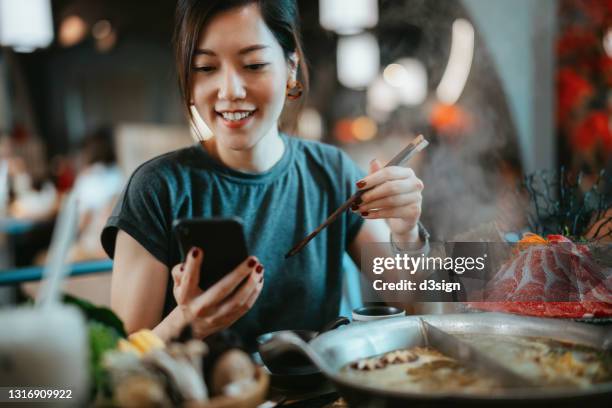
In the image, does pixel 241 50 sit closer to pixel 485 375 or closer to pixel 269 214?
pixel 269 214

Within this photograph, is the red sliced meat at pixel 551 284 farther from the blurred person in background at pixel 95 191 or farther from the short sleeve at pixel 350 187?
the blurred person in background at pixel 95 191

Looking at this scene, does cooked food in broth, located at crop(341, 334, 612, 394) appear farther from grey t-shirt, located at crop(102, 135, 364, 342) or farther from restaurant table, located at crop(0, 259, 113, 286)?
restaurant table, located at crop(0, 259, 113, 286)

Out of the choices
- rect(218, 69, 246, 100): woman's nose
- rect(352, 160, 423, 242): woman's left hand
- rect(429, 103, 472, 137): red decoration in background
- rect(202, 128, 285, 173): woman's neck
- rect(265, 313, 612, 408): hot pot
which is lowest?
rect(265, 313, 612, 408): hot pot

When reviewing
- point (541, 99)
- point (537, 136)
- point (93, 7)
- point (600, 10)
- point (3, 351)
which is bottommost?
point (3, 351)

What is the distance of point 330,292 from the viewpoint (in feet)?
5.96

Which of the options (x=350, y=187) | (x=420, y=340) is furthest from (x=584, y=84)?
(x=420, y=340)

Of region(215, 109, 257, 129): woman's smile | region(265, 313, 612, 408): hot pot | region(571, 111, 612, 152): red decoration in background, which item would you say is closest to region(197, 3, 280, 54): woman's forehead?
region(215, 109, 257, 129): woman's smile

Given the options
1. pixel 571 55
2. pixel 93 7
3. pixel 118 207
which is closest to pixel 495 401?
pixel 118 207

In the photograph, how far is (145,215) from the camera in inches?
57.7

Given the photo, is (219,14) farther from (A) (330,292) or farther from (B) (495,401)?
(B) (495,401)

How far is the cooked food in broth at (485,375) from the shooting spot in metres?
0.93

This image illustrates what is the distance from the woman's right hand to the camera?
1100mm

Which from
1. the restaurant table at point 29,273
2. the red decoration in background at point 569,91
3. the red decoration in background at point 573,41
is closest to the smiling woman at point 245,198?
the restaurant table at point 29,273

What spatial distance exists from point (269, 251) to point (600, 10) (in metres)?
4.05
